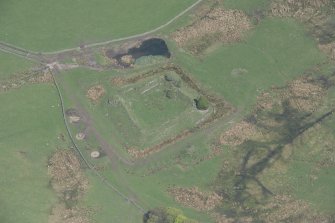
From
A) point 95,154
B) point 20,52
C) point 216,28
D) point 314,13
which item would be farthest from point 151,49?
point 314,13

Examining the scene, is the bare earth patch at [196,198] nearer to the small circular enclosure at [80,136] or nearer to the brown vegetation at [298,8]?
the small circular enclosure at [80,136]

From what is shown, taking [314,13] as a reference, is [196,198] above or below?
below

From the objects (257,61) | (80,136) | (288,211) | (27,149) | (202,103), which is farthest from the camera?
(257,61)

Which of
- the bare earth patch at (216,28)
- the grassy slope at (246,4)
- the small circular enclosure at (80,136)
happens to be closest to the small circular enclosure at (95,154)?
the small circular enclosure at (80,136)

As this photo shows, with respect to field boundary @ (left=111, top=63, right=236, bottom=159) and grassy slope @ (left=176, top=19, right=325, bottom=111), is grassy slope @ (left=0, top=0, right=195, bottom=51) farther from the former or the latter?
grassy slope @ (left=176, top=19, right=325, bottom=111)

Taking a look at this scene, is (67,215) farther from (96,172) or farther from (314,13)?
(314,13)

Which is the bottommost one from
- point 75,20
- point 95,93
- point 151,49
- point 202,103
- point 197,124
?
point 95,93

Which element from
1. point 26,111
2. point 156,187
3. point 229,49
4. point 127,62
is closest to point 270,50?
point 229,49
